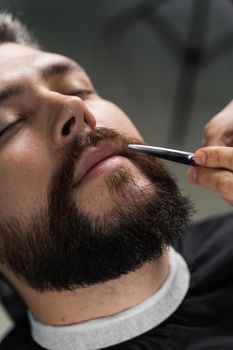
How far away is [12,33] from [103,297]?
638mm

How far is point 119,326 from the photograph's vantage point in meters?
0.94

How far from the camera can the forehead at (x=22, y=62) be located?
0.93 metres

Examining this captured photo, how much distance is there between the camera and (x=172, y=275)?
102cm

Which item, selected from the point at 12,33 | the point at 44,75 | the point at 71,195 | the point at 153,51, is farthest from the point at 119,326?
the point at 153,51

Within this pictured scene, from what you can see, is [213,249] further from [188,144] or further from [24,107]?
[188,144]

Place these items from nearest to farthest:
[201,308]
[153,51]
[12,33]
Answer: [201,308] < [12,33] < [153,51]

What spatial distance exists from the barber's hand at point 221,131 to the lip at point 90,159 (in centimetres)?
24

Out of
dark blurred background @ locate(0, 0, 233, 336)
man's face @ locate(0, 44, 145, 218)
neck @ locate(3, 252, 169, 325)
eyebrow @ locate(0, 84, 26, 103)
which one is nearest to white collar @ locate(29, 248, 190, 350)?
neck @ locate(3, 252, 169, 325)

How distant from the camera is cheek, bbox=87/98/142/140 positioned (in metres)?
0.95

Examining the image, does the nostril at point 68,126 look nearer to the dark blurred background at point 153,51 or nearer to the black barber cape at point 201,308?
the black barber cape at point 201,308

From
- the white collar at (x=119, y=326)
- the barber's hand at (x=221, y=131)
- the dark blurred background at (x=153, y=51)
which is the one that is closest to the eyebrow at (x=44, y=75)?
the barber's hand at (x=221, y=131)

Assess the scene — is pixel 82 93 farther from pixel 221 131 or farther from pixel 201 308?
pixel 201 308

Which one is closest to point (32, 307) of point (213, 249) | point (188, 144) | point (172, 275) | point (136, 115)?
point (172, 275)

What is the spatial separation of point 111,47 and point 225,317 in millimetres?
1839
